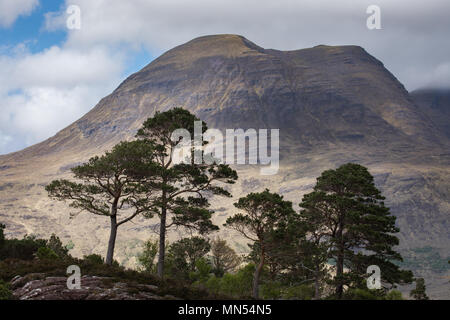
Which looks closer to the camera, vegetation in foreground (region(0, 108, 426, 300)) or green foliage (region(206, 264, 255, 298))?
vegetation in foreground (region(0, 108, 426, 300))

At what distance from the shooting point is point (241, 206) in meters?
38.6

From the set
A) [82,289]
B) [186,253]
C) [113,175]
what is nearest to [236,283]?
[186,253]

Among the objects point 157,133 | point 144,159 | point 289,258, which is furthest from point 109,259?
point 289,258

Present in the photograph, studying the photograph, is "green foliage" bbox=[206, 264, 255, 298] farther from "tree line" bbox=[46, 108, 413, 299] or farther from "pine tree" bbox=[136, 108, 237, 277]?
"pine tree" bbox=[136, 108, 237, 277]

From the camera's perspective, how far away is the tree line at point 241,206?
3359 cm

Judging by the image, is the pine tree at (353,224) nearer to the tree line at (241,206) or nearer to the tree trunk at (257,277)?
the tree line at (241,206)

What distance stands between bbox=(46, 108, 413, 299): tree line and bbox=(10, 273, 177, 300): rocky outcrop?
10902 mm

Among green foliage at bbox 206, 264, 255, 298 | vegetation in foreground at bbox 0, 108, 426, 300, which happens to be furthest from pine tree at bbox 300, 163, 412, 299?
green foliage at bbox 206, 264, 255, 298

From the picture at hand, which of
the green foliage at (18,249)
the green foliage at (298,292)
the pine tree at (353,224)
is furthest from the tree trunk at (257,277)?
the green foliage at (18,249)

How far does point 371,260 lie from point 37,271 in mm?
28775

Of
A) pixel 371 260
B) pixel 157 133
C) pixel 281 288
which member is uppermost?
pixel 157 133

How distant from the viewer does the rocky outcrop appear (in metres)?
18.7

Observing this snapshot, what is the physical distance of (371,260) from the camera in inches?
1607
